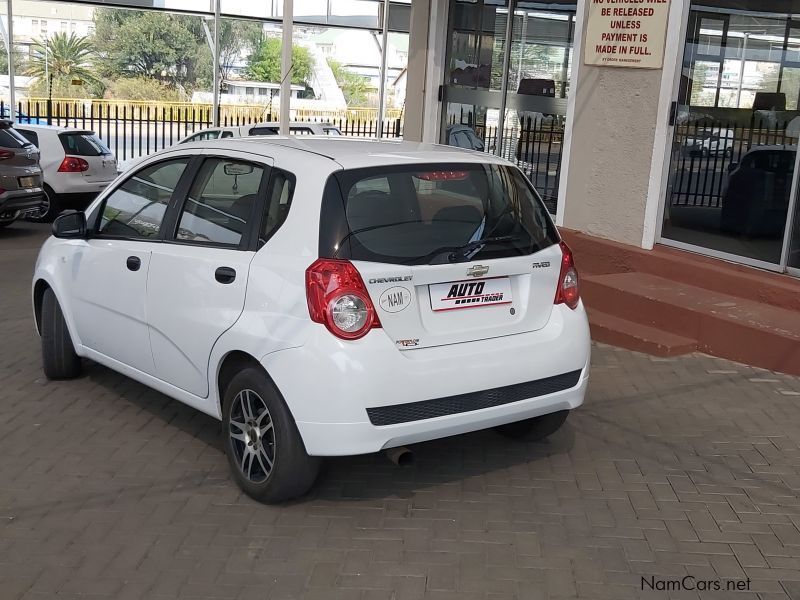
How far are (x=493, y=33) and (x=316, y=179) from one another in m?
7.58

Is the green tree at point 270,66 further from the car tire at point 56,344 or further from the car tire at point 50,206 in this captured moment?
the car tire at point 56,344

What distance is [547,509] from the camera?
4.67 metres

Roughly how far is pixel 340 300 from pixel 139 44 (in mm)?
53257

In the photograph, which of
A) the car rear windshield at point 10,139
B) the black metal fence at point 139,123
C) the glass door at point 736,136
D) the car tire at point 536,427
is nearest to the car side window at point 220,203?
the car tire at point 536,427

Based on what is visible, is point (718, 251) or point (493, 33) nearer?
point (718, 251)

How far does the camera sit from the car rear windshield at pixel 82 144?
15055 millimetres

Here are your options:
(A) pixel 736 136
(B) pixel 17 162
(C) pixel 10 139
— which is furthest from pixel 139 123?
(A) pixel 736 136

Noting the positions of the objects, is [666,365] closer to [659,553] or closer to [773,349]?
[773,349]

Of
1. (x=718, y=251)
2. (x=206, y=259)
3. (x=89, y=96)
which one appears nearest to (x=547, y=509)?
(x=206, y=259)

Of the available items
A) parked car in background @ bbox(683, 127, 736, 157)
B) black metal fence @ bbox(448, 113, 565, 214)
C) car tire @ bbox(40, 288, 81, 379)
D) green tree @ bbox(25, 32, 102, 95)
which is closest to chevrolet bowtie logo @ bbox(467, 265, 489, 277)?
car tire @ bbox(40, 288, 81, 379)

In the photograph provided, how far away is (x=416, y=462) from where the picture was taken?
5.25m

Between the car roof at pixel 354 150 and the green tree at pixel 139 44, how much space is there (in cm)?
5139

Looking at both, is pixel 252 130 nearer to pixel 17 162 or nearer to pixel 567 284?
pixel 17 162

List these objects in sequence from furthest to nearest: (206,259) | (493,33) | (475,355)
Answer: (493,33), (206,259), (475,355)
